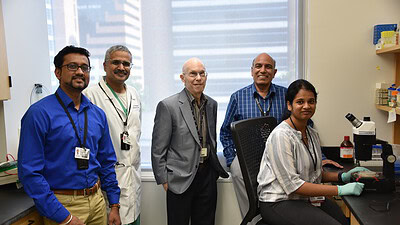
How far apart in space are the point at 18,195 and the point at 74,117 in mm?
668

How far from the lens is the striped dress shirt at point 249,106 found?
2541 mm

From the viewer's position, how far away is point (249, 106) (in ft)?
8.38

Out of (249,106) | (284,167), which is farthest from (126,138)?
(284,167)

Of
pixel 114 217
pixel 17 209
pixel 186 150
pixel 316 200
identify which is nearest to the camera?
pixel 17 209

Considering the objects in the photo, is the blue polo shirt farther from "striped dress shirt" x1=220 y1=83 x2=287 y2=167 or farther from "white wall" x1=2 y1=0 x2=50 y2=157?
"striped dress shirt" x1=220 y1=83 x2=287 y2=167

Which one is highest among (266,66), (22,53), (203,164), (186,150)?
(22,53)

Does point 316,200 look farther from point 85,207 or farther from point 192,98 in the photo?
point 85,207

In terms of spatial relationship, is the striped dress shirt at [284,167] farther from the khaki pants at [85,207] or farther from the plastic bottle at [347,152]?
the khaki pants at [85,207]

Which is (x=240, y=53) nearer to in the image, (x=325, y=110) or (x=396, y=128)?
(x=325, y=110)

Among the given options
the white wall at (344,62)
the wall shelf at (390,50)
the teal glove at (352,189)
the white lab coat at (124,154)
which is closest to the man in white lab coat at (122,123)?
the white lab coat at (124,154)

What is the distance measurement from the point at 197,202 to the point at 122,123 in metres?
0.85

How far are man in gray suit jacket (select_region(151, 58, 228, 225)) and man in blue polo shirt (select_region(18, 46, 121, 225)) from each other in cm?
52

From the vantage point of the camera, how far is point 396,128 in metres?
2.66

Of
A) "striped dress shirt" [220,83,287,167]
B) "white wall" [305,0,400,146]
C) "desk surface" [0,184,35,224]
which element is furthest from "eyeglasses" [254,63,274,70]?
"desk surface" [0,184,35,224]
